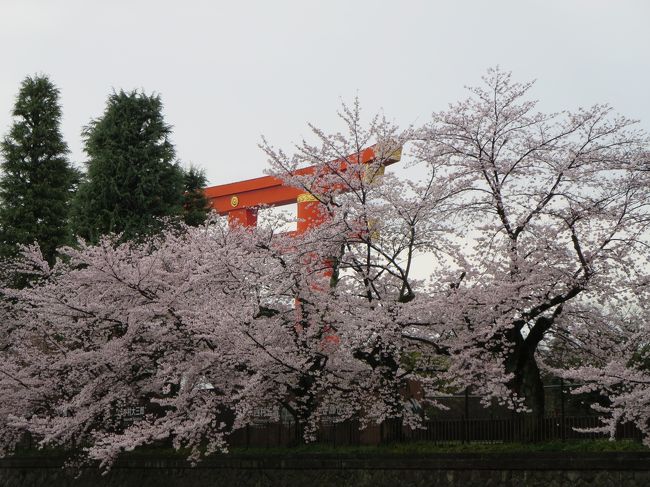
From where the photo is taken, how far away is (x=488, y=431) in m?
21.0

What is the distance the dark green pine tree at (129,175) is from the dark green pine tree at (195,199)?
164cm

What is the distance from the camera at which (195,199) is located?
132 feet

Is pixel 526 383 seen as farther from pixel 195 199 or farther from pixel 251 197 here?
pixel 195 199

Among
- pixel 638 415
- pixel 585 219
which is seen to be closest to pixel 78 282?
pixel 585 219

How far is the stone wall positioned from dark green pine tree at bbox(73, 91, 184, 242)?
8.66m

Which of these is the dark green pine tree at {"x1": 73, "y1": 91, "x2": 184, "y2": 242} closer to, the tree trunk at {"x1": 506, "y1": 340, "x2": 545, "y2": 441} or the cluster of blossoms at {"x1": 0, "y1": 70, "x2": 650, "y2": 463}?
the cluster of blossoms at {"x1": 0, "y1": 70, "x2": 650, "y2": 463}

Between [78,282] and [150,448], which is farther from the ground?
[78,282]

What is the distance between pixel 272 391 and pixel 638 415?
9200mm

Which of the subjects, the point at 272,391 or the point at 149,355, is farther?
the point at 149,355

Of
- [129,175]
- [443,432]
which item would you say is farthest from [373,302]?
[129,175]

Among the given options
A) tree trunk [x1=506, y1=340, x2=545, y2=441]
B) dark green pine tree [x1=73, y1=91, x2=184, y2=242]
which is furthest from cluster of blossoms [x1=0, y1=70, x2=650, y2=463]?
dark green pine tree [x1=73, y1=91, x2=184, y2=242]

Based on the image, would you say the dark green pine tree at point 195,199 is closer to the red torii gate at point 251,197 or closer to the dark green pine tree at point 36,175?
the red torii gate at point 251,197

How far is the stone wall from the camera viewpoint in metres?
17.9

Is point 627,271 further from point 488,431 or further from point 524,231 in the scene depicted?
point 488,431
